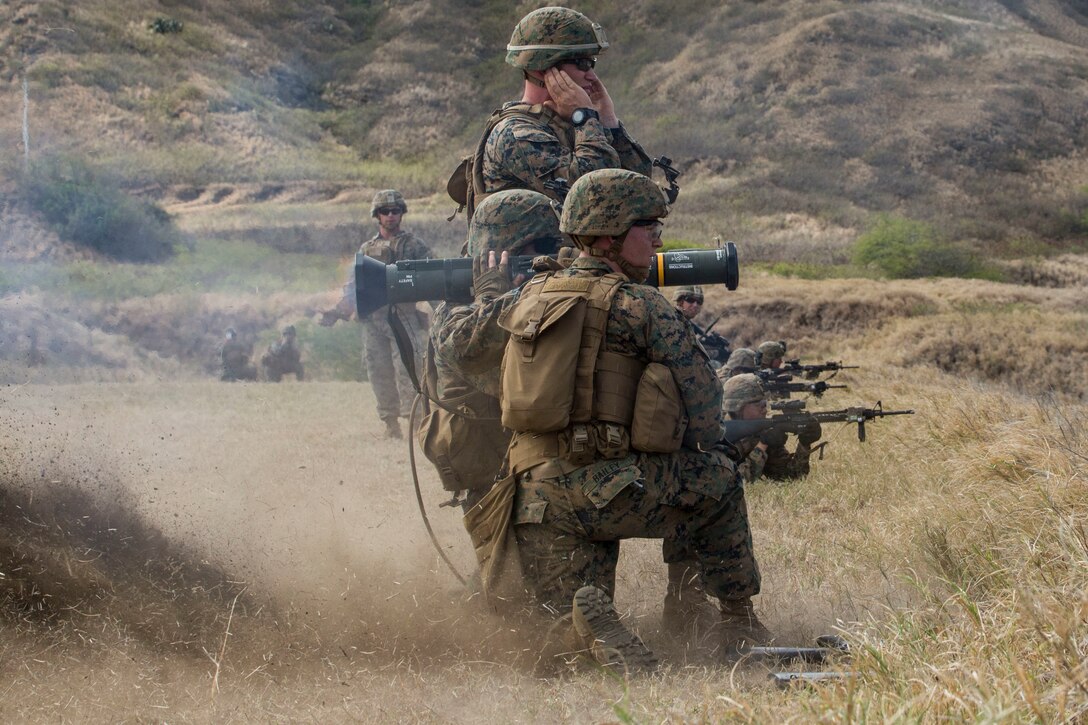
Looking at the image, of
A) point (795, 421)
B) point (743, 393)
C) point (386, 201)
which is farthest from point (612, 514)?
point (386, 201)

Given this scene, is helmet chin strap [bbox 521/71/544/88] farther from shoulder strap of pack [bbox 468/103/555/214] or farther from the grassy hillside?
the grassy hillside

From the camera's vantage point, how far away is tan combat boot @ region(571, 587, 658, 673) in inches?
173

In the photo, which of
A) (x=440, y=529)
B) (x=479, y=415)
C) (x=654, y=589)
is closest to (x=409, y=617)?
(x=479, y=415)

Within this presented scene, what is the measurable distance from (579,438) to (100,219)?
27.3 meters

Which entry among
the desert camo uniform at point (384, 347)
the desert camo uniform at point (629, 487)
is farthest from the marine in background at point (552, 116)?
the desert camo uniform at point (384, 347)

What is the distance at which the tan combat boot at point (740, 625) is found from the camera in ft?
16.5

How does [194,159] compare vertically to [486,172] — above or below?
below

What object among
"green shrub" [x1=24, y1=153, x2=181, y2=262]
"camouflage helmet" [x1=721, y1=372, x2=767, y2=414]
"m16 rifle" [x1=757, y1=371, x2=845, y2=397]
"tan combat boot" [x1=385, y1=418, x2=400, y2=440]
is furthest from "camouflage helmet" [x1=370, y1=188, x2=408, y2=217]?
"green shrub" [x1=24, y1=153, x2=181, y2=262]

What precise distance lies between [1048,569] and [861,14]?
43.9 m

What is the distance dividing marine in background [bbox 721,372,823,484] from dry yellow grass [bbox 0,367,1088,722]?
0.17m

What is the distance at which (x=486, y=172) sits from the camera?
19.6 feet

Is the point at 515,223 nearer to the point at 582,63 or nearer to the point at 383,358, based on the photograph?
the point at 582,63

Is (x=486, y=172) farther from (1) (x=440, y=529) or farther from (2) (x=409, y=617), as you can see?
(1) (x=440, y=529)

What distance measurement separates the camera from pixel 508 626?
4.96 meters
